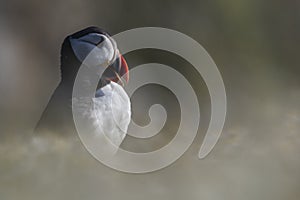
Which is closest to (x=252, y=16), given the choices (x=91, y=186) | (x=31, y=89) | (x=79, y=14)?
(x=79, y=14)

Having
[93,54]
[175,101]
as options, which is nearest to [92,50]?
[93,54]

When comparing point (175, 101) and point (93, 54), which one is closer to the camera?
point (175, 101)

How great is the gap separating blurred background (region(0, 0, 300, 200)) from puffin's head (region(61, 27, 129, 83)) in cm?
3

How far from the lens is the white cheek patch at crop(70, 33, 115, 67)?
1173 mm

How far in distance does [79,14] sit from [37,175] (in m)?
0.39

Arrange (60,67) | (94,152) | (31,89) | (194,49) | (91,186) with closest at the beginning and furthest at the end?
(91,186)
(31,89)
(94,152)
(194,49)
(60,67)

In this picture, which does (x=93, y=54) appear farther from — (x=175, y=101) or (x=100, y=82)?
(x=175, y=101)

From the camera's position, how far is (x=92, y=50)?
4.00ft

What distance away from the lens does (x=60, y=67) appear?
1.26 meters

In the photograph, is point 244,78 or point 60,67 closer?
point 244,78

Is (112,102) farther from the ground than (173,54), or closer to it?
closer to it

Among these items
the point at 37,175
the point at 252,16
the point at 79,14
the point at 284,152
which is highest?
the point at 252,16

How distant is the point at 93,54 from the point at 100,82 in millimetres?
78

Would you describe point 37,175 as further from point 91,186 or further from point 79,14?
point 79,14
